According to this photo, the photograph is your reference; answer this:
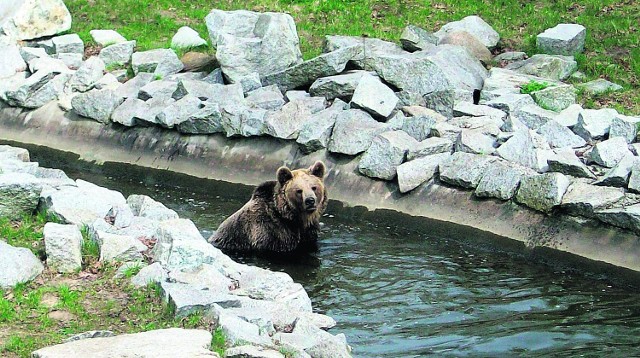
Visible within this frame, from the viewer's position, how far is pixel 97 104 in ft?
55.2

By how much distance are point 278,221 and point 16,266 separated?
3.96m

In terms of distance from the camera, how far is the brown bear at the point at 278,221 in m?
11.6

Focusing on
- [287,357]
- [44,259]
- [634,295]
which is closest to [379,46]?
[634,295]

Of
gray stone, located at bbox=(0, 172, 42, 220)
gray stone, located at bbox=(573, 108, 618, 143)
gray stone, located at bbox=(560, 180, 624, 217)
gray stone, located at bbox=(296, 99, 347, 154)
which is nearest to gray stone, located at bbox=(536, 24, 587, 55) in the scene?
gray stone, located at bbox=(573, 108, 618, 143)

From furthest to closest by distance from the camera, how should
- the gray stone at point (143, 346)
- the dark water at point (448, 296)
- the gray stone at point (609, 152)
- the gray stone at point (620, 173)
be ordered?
the gray stone at point (609, 152), the gray stone at point (620, 173), the dark water at point (448, 296), the gray stone at point (143, 346)

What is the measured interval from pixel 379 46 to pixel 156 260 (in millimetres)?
9275

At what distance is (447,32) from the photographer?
18.0 m

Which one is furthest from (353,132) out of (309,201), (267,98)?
(309,201)

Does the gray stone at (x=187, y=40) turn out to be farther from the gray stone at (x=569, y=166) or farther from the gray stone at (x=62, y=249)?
the gray stone at (x=62, y=249)

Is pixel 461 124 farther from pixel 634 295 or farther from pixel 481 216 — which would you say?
pixel 634 295

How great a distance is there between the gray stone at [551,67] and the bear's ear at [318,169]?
5519 mm

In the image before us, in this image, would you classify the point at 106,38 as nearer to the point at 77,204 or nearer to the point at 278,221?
the point at 278,221

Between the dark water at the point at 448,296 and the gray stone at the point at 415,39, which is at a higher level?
the gray stone at the point at 415,39

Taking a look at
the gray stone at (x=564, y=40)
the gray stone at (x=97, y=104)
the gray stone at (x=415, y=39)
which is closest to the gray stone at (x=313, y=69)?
the gray stone at (x=415, y=39)
